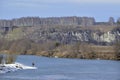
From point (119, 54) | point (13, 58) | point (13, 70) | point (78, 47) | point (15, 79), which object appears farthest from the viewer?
point (78, 47)

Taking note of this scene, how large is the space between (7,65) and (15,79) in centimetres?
1812

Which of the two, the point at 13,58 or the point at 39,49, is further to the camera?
the point at 39,49

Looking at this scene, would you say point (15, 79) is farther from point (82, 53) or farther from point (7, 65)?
point (82, 53)

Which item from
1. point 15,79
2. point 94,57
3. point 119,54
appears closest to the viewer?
point 15,79

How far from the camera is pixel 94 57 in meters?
128

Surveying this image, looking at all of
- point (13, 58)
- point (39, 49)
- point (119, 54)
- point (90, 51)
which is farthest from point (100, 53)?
point (13, 58)

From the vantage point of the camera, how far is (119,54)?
116 metres

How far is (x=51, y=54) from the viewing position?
144m

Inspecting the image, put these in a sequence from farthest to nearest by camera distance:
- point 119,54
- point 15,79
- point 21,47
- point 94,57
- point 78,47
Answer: point 21,47 → point 78,47 → point 94,57 → point 119,54 → point 15,79

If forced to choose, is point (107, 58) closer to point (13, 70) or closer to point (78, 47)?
point (78, 47)

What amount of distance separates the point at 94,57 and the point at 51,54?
799 inches

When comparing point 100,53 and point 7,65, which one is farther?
point 100,53

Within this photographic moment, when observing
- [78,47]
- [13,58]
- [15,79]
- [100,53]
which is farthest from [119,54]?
[15,79]

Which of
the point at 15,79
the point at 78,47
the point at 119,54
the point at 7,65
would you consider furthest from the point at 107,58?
the point at 15,79
